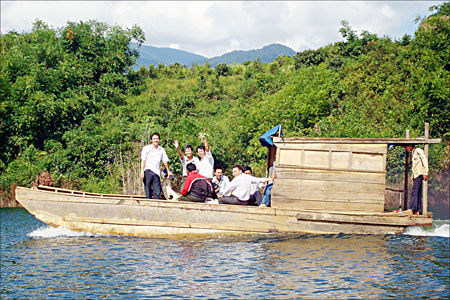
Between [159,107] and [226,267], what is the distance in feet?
72.0

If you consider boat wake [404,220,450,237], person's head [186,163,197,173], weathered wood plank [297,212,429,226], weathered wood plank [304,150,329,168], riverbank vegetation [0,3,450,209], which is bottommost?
boat wake [404,220,450,237]

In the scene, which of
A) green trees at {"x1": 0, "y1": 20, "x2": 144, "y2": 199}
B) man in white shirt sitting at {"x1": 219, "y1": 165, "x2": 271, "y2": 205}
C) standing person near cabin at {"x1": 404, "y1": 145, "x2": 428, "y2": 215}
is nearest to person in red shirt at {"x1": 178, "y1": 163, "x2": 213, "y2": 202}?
man in white shirt sitting at {"x1": 219, "y1": 165, "x2": 271, "y2": 205}

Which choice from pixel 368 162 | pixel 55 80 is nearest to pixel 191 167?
pixel 368 162

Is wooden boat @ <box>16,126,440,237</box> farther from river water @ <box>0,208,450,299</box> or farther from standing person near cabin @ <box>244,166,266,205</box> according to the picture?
standing person near cabin @ <box>244,166,266,205</box>

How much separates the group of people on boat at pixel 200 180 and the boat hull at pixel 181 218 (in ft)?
1.22

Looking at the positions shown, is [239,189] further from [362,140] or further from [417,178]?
[417,178]

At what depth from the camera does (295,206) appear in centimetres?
1449

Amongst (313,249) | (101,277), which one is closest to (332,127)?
(313,249)

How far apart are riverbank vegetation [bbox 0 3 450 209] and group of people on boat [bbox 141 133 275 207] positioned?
7.59 meters

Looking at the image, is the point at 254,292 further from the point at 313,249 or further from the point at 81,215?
the point at 81,215

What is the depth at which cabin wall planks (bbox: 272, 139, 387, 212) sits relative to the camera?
557 inches

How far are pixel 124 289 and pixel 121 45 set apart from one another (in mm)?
26299

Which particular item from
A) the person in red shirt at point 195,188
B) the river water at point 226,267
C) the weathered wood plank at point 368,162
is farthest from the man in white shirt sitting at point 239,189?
the weathered wood plank at point 368,162

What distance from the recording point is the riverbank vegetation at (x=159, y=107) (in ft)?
86.6
